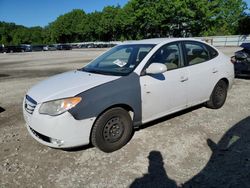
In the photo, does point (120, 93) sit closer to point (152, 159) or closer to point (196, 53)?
point (152, 159)

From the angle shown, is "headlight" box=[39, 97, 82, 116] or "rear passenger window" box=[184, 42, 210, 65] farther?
"rear passenger window" box=[184, 42, 210, 65]

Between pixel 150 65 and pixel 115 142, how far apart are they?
1.36 metres

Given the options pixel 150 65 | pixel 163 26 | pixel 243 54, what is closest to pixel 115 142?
pixel 150 65

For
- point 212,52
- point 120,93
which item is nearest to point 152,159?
point 120,93

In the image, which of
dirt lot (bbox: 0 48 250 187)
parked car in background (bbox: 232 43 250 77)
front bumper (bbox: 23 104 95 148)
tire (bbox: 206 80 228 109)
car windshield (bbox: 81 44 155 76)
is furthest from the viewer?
parked car in background (bbox: 232 43 250 77)

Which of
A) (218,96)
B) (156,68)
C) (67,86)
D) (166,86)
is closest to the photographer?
(67,86)

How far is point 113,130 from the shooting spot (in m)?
3.79

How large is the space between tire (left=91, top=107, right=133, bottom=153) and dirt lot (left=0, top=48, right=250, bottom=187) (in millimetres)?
140

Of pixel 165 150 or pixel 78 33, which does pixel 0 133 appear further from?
pixel 78 33

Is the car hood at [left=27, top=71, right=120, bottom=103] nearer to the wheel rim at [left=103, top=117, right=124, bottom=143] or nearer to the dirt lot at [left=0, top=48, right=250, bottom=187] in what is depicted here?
the wheel rim at [left=103, top=117, right=124, bottom=143]

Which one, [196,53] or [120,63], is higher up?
[196,53]

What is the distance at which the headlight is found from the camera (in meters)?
3.38

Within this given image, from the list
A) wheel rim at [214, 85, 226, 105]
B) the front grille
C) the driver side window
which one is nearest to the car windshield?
the driver side window

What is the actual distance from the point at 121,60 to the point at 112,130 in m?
1.38
